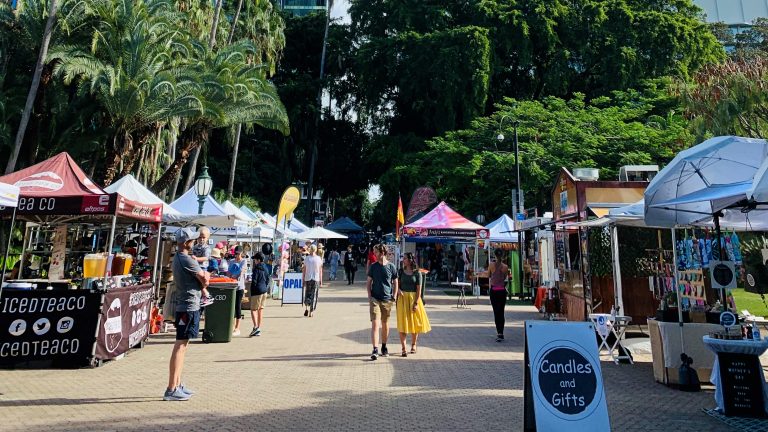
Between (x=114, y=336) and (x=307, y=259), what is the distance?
19.7 ft

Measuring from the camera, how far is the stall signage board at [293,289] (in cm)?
1555

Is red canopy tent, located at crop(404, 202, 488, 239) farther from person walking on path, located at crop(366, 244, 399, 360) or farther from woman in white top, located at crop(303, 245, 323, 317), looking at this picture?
person walking on path, located at crop(366, 244, 399, 360)

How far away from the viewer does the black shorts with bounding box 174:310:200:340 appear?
5.67 m

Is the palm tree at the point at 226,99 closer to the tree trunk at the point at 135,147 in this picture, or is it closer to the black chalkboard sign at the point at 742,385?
the tree trunk at the point at 135,147

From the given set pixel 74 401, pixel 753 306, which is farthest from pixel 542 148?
pixel 74 401

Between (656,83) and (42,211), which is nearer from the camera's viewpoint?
(42,211)

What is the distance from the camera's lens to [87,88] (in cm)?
1859

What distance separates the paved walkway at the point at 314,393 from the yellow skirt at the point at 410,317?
0.49 meters

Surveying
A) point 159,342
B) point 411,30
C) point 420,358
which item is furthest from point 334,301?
point 411,30

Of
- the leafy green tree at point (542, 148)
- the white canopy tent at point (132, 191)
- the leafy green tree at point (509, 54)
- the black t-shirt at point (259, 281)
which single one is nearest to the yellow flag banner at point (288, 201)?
the white canopy tent at point (132, 191)

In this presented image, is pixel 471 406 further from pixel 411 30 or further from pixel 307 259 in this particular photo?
pixel 411 30

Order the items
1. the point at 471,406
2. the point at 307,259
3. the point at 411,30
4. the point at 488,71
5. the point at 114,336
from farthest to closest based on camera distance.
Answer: the point at 411,30 → the point at 488,71 → the point at 307,259 → the point at 114,336 → the point at 471,406

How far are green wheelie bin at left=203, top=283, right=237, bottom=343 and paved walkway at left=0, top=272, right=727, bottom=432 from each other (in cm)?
30

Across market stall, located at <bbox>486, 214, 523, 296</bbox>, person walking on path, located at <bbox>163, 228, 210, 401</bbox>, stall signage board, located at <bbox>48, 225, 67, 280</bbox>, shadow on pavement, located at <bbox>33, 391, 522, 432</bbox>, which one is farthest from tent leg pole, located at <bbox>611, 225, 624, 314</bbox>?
stall signage board, located at <bbox>48, 225, 67, 280</bbox>
